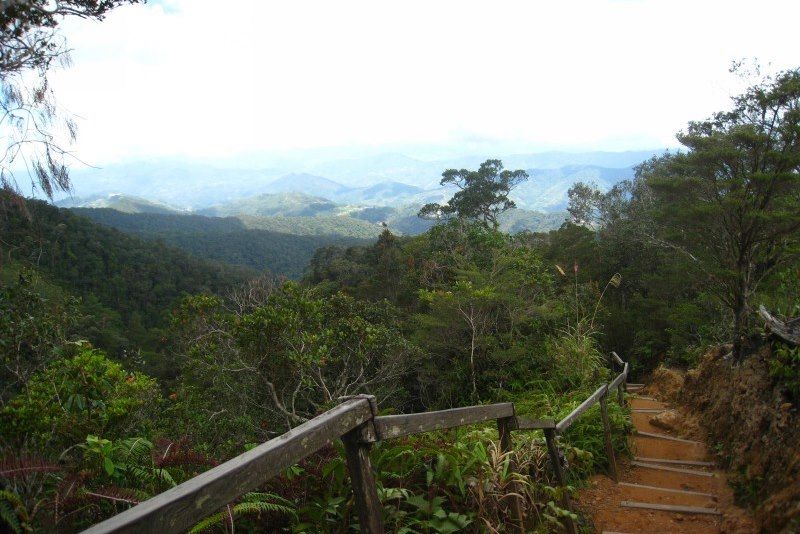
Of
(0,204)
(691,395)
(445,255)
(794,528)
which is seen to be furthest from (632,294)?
(0,204)

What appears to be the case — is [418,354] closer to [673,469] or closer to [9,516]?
[673,469]

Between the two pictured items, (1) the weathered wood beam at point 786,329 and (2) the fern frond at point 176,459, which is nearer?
(2) the fern frond at point 176,459

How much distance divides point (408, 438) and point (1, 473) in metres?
2.03

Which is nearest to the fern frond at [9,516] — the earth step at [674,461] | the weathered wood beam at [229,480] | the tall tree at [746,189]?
the weathered wood beam at [229,480]

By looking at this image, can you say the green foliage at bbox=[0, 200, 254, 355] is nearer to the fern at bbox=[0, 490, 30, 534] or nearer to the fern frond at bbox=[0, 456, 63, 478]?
the fern frond at bbox=[0, 456, 63, 478]

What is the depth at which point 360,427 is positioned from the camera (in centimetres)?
178

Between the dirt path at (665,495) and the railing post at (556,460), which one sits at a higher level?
the railing post at (556,460)

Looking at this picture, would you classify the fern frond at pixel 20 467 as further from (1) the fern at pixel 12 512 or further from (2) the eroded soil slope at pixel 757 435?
(2) the eroded soil slope at pixel 757 435

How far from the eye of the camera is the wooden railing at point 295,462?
3.55 feet

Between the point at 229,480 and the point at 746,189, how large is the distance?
1465cm

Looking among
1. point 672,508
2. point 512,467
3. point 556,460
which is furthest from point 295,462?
point 672,508

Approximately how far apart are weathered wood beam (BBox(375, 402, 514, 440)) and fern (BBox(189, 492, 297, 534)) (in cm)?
63

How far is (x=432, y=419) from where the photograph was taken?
7.32ft

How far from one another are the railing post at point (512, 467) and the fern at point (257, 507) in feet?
4.12
